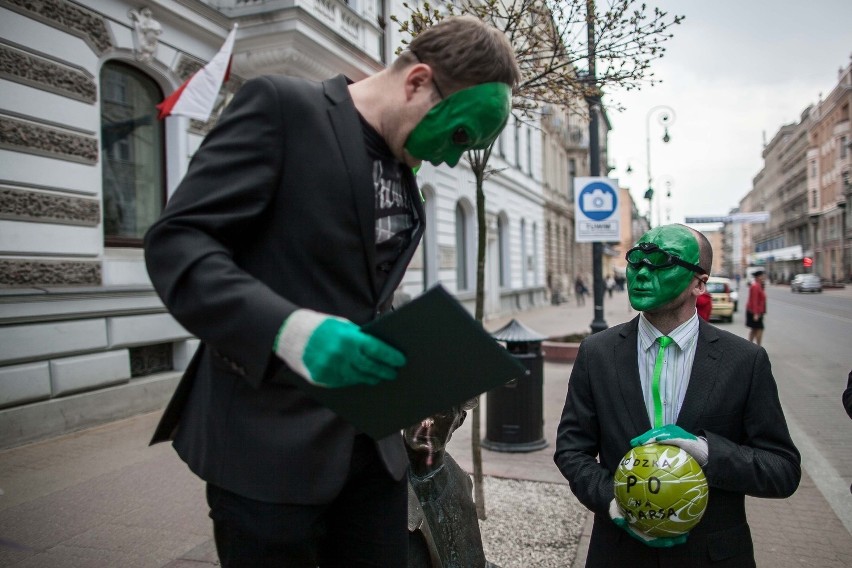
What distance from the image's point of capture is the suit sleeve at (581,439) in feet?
7.05

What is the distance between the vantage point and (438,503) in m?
2.66

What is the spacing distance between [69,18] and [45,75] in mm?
793

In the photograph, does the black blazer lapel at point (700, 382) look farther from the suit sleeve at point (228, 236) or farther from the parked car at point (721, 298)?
the parked car at point (721, 298)

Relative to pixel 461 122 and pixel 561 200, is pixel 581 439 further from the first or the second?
pixel 561 200

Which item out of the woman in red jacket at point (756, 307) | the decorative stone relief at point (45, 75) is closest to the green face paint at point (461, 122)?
the decorative stone relief at point (45, 75)

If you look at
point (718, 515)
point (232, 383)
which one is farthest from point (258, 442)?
point (718, 515)

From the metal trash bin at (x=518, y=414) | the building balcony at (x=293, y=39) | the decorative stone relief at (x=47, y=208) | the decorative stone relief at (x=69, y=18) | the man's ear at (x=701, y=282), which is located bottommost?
the metal trash bin at (x=518, y=414)

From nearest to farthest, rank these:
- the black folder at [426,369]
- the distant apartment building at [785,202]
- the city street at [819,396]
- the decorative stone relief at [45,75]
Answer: the black folder at [426,369] < the city street at [819,396] < the decorative stone relief at [45,75] < the distant apartment building at [785,202]

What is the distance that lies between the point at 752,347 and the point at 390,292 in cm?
146

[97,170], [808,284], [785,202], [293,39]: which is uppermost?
[785,202]

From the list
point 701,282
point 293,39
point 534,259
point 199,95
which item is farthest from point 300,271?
point 534,259

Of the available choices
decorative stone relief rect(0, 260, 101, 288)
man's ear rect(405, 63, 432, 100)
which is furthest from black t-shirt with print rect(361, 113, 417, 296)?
decorative stone relief rect(0, 260, 101, 288)

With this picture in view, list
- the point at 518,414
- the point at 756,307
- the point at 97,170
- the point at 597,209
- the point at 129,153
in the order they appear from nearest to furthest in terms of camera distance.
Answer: the point at 518,414
the point at 97,170
the point at 129,153
the point at 597,209
the point at 756,307

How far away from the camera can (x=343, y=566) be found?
4.81ft
